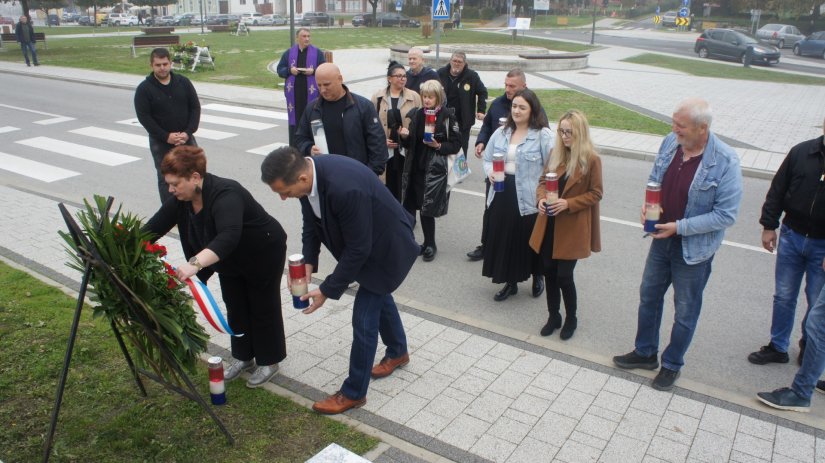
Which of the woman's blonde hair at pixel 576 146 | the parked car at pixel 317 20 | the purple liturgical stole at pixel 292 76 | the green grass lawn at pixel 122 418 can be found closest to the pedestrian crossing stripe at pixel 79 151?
the purple liturgical stole at pixel 292 76

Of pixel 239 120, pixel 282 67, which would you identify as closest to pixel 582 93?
pixel 239 120

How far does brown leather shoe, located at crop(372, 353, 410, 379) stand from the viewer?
482 centimetres

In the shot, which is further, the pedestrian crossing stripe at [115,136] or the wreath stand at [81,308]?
A: the pedestrian crossing stripe at [115,136]

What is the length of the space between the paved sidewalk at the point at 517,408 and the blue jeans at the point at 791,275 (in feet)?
2.98

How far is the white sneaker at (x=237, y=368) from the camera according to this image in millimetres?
4797

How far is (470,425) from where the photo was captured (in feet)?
14.0

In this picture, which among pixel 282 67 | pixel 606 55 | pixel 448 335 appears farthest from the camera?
pixel 606 55

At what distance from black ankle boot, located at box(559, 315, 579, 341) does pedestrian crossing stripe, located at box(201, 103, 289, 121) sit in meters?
11.3

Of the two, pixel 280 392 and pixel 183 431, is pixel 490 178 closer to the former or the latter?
pixel 280 392

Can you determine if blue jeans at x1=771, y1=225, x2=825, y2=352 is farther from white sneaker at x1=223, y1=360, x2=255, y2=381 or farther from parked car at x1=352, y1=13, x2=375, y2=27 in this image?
parked car at x1=352, y1=13, x2=375, y2=27

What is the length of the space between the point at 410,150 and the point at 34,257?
4.13 metres

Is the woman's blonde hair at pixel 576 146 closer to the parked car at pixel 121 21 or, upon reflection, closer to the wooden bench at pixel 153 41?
the wooden bench at pixel 153 41

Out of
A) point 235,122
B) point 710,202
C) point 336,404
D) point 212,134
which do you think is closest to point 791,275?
point 710,202

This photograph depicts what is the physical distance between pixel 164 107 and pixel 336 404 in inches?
173
